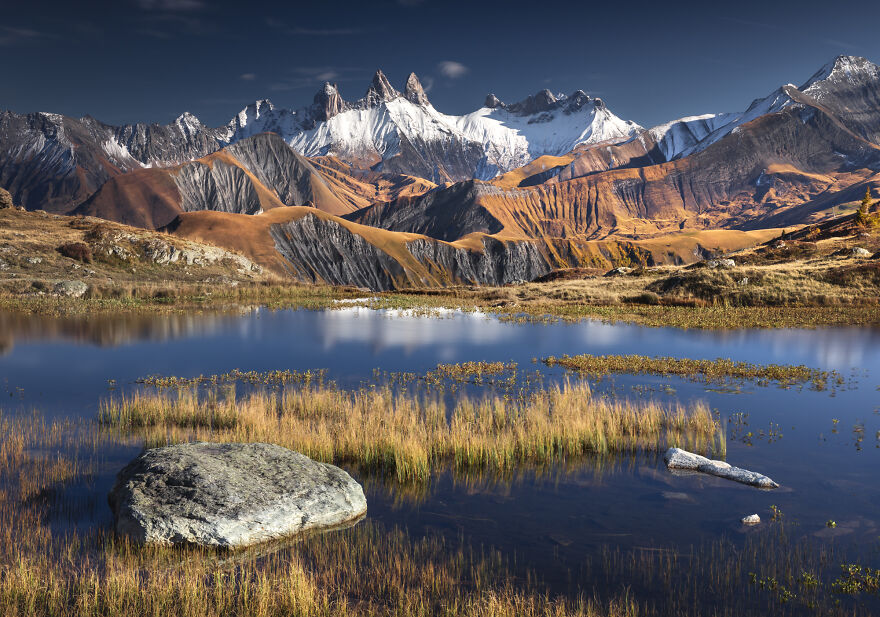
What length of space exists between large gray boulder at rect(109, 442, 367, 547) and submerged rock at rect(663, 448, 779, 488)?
688cm

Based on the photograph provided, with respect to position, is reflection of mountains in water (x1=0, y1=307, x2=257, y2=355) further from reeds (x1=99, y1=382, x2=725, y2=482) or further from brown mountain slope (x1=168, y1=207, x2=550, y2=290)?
brown mountain slope (x1=168, y1=207, x2=550, y2=290)

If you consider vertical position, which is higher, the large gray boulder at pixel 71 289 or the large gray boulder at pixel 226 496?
the large gray boulder at pixel 71 289

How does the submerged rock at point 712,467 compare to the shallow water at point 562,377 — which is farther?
the submerged rock at point 712,467

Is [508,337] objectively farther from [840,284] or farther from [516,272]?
[516,272]

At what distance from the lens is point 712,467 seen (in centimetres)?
1268

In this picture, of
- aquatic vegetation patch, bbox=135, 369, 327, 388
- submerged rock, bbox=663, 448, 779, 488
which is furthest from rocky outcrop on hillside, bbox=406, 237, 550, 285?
submerged rock, bbox=663, 448, 779, 488

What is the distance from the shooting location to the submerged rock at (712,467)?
12023 mm

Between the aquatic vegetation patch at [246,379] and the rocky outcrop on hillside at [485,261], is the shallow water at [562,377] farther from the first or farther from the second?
the rocky outcrop on hillside at [485,261]

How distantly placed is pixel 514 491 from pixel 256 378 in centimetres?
1375

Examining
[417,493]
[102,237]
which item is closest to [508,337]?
[417,493]

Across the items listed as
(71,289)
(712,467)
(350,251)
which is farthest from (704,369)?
(350,251)

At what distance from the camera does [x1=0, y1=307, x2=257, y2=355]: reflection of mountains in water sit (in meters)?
31.5

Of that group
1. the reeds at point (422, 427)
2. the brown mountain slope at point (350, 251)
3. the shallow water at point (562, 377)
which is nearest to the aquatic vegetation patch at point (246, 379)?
the shallow water at point (562, 377)

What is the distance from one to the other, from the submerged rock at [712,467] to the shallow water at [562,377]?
0.29 m
